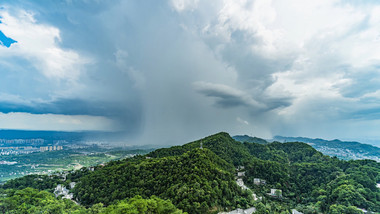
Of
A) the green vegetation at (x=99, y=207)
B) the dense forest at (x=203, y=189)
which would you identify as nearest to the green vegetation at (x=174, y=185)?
the dense forest at (x=203, y=189)

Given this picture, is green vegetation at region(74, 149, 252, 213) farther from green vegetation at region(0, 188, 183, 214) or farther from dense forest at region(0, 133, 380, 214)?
green vegetation at region(0, 188, 183, 214)

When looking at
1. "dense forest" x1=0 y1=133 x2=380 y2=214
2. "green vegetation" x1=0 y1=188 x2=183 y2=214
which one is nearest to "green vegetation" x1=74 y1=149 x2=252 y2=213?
"dense forest" x1=0 y1=133 x2=380 y2=214

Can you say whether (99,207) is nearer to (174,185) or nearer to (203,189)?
(174,185)

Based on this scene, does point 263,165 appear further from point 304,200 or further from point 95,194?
point 95,194

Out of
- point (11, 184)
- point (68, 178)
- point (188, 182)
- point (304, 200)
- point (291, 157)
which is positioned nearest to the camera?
point (188, 182)

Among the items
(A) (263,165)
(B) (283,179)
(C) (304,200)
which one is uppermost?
(A) (263,165)

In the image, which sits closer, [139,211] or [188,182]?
[139,211]

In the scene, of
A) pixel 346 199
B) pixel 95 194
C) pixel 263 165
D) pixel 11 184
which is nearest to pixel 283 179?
pixel 263 165

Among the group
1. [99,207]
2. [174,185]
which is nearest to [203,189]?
[174,185]

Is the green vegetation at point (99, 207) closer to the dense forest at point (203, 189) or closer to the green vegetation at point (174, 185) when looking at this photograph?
the dense forest at point (203, 189)
